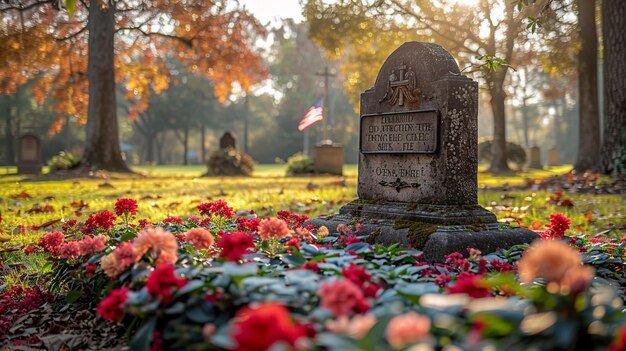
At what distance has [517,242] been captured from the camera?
5.09 metres

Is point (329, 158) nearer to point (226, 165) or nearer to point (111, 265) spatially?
point (226, 165)

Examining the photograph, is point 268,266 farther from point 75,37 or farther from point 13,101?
point 13,101

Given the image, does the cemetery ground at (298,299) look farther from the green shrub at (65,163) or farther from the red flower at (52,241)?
the green shrub at (65,163)

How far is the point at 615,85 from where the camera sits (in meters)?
12.0

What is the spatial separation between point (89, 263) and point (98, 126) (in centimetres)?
1804

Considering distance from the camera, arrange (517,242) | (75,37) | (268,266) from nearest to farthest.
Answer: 1. (268,266)
2. (517,242)
3. (75,37)

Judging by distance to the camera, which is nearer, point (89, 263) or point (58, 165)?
point (89, 263)

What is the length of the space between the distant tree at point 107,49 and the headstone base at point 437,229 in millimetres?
16003

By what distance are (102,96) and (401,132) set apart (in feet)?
56.8

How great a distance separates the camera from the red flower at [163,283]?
2322mm

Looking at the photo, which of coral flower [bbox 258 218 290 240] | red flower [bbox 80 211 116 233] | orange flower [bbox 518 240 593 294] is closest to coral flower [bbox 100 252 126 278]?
coral flower [bbox 258 218 290 240]

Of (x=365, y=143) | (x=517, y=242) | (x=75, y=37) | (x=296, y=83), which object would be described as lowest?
(x=517, y=242)

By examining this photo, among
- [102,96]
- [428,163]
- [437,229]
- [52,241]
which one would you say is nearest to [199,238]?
[52,241]

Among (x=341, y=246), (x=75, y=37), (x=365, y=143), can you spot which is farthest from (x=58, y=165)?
(x=341, y=246)
